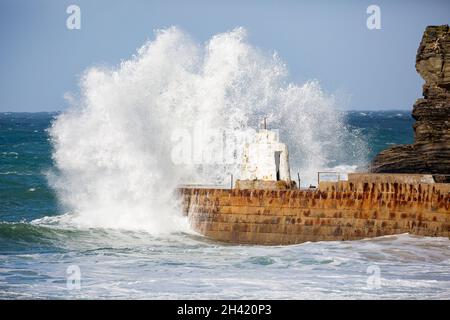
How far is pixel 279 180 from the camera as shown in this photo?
2392 centimetres

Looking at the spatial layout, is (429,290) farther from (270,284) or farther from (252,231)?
(252,231)

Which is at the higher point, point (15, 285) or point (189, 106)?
point (189, 106)

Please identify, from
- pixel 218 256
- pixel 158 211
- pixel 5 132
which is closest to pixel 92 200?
pixel 158 211

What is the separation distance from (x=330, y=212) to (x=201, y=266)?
409 cm

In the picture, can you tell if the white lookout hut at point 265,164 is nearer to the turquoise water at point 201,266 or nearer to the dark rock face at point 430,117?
the turquoise water at point 201,266

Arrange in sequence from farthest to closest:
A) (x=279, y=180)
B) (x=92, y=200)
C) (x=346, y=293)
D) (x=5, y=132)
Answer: (x=5, y=132) < (x=92, y=200) < (x=279, y=180) < (x=346, y=293)

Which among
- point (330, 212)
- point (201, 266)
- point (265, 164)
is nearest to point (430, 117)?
point (265, 164)

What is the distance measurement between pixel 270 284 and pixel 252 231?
5.15m

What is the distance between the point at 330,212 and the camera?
22578mm

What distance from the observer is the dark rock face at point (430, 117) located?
31.1 m

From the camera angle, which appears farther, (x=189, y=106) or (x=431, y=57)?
(x=431, y=57)

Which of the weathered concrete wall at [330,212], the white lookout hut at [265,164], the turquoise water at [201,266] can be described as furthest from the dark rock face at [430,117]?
the turquoise water at [201,266]

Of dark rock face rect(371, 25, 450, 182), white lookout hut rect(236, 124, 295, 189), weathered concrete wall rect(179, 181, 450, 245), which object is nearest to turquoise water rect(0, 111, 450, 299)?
weathered concrete wall rect(179, 181, 450, 245)

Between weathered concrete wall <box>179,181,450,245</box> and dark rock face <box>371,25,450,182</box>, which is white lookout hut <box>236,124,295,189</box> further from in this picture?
→ dark rock face <box>371,25,450,182</box>
